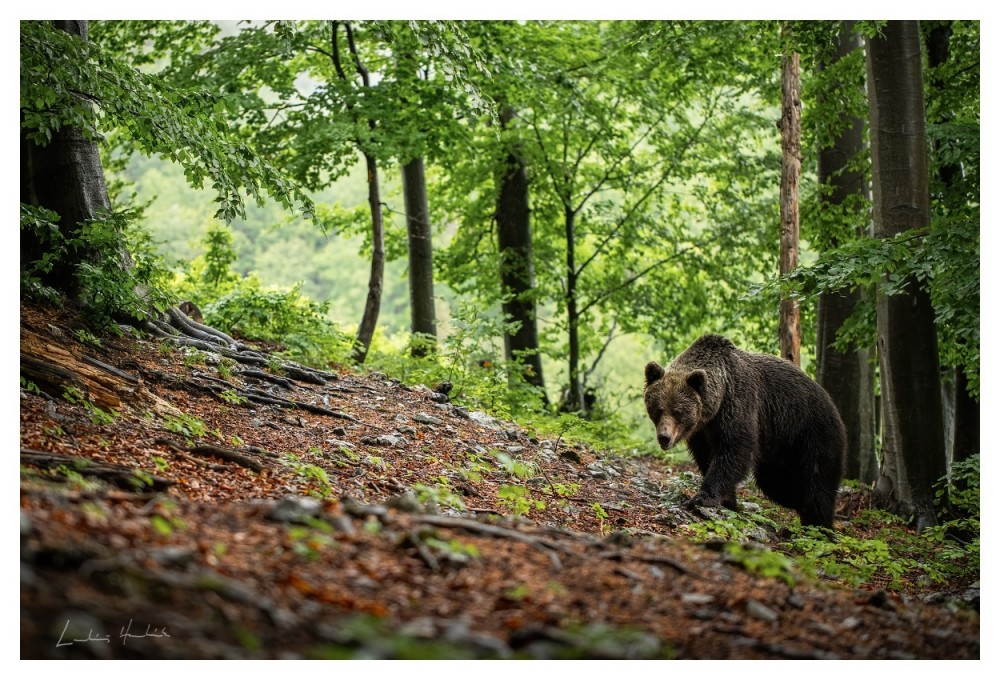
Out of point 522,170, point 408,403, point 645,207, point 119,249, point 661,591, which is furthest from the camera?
point 645,207

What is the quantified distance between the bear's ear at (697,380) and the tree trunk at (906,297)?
191 cm

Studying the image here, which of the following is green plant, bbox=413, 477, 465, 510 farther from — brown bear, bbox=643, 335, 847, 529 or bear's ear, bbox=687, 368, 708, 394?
bear's ear, bbox=687, 368, 708, 394

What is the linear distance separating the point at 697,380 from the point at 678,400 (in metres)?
0.24

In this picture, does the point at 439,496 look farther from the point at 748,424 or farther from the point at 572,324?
the point at 572,324

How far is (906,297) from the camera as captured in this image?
7945 millimetres

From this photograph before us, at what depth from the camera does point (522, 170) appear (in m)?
15.4

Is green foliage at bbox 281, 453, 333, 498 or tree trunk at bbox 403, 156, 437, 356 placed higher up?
tree trunk at bbox 403, 156, 437, 356

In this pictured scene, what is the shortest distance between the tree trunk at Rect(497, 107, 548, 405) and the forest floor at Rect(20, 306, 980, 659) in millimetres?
8351

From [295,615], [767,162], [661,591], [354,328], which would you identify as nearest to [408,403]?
[661,591]

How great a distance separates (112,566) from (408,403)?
253 inches

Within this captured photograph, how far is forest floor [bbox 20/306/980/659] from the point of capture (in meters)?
2.90

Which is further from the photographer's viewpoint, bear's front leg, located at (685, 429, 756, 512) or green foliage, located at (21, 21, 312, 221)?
bear's front leg, located at (685, 429, 756, 512)

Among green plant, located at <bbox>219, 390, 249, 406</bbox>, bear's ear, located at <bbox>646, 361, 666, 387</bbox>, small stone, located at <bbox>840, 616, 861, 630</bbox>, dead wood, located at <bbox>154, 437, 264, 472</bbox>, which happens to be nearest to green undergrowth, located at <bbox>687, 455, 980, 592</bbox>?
small stone, located at <bbox>840, 616, 861, 630</bbox>

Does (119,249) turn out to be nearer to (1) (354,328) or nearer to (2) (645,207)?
(1) (354,328)
